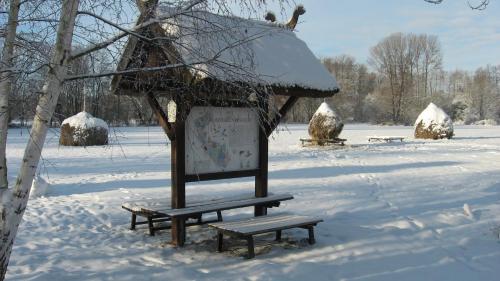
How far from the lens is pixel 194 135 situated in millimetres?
7480

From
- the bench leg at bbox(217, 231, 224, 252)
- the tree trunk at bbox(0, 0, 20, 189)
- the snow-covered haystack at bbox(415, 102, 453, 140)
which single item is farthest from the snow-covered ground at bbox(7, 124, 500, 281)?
the snow-covered haystack at bbox(415, 102, 453, 140)

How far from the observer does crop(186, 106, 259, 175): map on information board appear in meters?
7.43

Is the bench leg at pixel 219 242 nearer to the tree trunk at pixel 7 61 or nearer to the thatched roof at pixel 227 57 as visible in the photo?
the thatched roof at pixel 227 57

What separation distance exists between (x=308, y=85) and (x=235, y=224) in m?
2.39

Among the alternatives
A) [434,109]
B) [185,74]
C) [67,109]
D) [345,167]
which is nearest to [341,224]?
[185,74]

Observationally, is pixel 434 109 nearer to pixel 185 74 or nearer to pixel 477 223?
pixel 477 223

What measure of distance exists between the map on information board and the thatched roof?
2.58 ft

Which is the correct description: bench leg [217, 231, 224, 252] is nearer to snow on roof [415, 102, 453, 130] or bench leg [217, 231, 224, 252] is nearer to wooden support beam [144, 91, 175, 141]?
wooden support beam [144, 91, 175, 141]

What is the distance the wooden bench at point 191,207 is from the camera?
22.8 ft

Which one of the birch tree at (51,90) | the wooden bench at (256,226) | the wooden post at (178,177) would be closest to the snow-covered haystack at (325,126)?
the wooden bench at (256,226)

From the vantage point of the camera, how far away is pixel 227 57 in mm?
6617

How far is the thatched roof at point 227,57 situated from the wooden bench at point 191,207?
65.0 inches

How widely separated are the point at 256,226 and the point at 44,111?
10.4ft

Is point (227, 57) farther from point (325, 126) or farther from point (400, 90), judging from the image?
point (400, 90)
